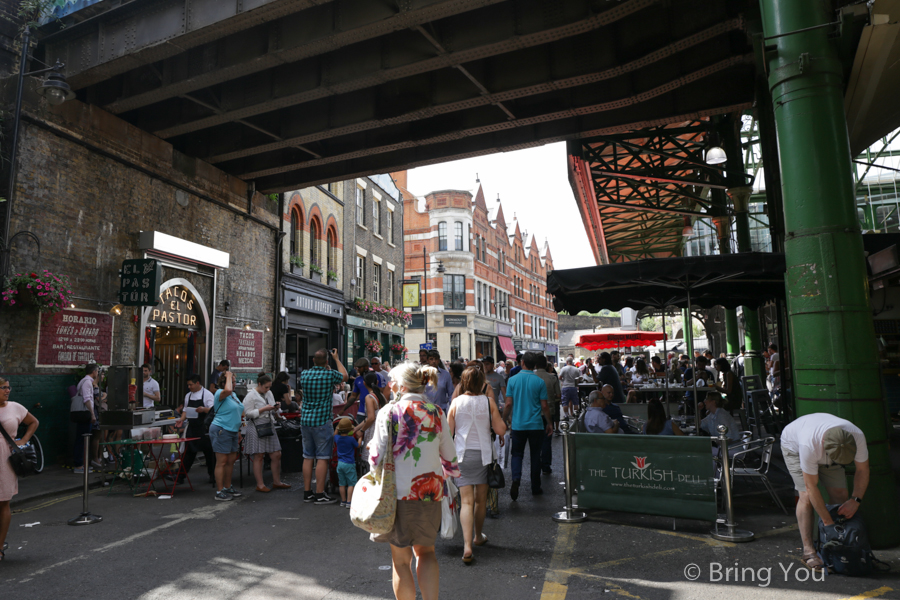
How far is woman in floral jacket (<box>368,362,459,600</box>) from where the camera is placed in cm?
370

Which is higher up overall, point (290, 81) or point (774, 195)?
point (290, 81)

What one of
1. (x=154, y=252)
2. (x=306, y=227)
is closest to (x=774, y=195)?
(x=154, y=252)

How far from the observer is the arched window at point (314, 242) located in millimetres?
20109

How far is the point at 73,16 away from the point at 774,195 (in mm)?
12294


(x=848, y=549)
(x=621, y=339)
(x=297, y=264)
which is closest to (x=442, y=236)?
(x=621, y=339)

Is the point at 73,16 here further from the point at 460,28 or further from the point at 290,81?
the point at 460,28

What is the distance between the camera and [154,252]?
12.2 metres

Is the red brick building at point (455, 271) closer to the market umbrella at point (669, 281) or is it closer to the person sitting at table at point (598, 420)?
the market umbrella at point (669, 281)

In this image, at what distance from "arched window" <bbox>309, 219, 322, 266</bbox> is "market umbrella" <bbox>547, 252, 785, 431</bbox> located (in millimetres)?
11939

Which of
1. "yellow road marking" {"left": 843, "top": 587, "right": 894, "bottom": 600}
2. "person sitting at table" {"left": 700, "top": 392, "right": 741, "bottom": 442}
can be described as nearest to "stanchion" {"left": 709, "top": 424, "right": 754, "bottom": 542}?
"yellow road marking" {"left": 843, "top": 587, "right": 894, "bottom": 600}

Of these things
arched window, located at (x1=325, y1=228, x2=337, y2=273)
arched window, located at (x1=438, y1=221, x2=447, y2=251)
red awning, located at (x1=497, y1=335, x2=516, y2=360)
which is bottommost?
red awning, located at (x1=497, y1=335, x2=516, y2=360)

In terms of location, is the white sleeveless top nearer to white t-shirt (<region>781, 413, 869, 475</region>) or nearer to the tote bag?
the tote bag

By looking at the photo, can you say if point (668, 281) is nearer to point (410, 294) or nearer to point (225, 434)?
point (225, 434)

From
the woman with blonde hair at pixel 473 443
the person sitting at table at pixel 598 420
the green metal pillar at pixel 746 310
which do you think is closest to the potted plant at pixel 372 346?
the green metal pillar at pixel 746 310
